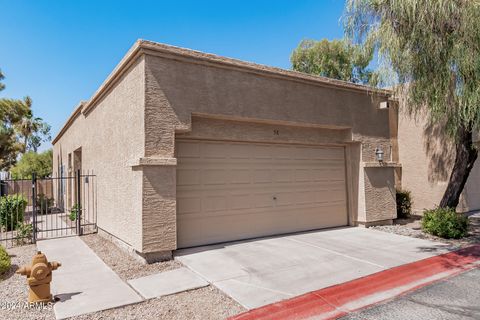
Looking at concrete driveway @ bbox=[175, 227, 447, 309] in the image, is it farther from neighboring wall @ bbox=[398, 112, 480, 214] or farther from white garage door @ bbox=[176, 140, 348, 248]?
neighboring wall @ bbox=[398, 112, 480, 214]

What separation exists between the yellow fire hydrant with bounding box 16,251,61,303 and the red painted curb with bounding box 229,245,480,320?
2.76 metres

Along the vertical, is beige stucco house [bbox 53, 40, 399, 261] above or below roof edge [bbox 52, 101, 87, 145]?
below

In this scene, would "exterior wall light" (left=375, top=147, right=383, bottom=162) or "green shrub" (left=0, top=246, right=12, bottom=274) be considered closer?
"green shrub" (left=0, top=246, right=12, bottom=274)

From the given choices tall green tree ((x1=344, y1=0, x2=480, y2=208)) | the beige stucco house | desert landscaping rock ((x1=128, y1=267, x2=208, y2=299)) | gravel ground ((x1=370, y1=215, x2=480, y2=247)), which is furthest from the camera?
gravel ground ((x1=370, y1=215, x2=480, y2=247))

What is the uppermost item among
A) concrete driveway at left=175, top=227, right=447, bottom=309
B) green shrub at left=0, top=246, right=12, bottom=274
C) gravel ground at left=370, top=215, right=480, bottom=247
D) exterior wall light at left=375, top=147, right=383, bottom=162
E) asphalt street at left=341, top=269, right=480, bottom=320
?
exterior wall light at left=375, top=147, right=383, bottom=162

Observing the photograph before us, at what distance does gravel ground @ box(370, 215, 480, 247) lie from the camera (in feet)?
26.2

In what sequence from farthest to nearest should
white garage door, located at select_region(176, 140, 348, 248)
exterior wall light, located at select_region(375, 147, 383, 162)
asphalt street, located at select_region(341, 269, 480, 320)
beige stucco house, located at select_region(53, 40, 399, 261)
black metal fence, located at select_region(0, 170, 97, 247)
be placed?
exterior wall light, located at select_region(375, 147, 383, 162)
black metal fence, located at select_region(0, 170, 97, 247)
white garage door, located at select_region(176, 140, 348, 248)
beige stucco house, located at select_region(53, 40, 399, 261)
asphalt street, located at select_region(341, 269, 480, 320)

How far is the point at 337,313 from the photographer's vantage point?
13.7ft

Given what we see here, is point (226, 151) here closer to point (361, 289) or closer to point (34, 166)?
point (361, 289)

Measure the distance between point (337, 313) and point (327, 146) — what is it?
6350mm

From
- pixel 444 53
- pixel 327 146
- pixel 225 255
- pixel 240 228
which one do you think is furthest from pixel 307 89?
pixel 225 255

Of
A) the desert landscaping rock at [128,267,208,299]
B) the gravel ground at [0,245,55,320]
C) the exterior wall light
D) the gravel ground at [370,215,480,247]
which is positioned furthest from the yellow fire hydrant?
the exterior wall light

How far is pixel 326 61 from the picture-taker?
27375 mm

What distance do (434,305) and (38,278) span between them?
221 inches
